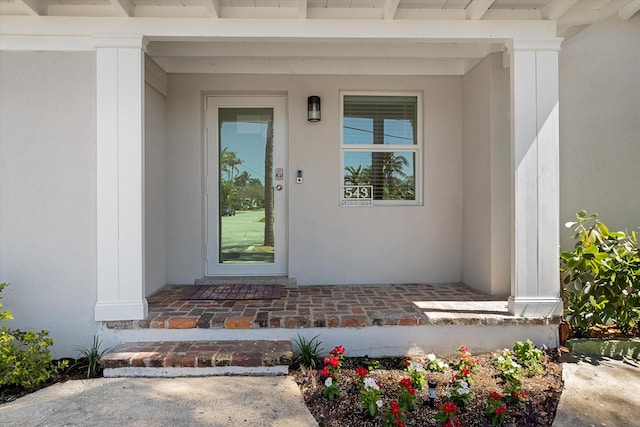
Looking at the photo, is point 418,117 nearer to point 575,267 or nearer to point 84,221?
point 575,267

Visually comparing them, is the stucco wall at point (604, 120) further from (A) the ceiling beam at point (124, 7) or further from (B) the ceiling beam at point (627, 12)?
(A) the ceiling beam at point (124, 7)

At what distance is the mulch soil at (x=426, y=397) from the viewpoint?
7.40 feet

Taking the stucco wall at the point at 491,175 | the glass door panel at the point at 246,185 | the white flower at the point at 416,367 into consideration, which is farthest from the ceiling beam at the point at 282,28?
the white flower at the point at 416,367

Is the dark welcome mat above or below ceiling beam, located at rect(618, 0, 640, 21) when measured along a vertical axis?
below

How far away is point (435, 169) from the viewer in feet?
14.3

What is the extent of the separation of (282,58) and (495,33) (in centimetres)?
197

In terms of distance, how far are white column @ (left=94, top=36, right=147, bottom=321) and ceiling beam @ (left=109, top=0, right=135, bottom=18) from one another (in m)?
0.18

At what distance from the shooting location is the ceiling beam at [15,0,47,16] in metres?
2.86

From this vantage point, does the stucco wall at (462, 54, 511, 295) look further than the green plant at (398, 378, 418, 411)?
Yes

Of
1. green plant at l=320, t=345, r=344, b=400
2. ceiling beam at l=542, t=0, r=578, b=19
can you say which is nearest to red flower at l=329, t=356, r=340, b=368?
green plant at l=320, t=345, r=344, b=400

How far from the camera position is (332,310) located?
10.9 feet

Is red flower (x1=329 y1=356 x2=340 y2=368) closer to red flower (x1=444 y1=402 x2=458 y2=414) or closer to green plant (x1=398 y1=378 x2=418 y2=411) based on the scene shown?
green plant (x1=398 y1=378 x2=418 y2=411)

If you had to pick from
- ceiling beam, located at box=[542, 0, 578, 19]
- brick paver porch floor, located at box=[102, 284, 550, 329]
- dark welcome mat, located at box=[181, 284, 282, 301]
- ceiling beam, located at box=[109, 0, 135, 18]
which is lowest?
brick paver porch floor, located at box=[102, 284, 550, 329]

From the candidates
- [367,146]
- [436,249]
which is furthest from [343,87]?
[436,249]
